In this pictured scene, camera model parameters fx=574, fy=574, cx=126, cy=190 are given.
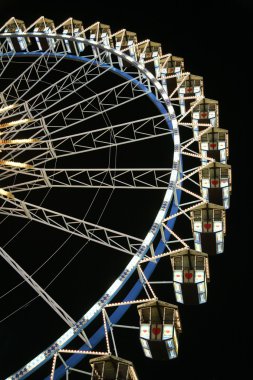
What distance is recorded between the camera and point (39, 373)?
2423 centimetres

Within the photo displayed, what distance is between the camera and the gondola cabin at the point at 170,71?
28.0m

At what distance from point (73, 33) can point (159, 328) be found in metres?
20.3

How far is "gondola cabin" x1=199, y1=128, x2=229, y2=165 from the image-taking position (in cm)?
2369

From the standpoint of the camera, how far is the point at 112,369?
54.2ft

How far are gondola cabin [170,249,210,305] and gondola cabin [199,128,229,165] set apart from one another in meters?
5.92

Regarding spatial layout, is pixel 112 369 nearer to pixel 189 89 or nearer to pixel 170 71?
pixel 189 89

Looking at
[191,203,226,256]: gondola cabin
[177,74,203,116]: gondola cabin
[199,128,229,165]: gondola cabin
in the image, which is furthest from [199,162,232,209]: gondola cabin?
[177,74,203,116]: gondola cabin

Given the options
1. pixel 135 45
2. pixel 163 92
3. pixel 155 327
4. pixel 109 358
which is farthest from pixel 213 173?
pixel 135 45

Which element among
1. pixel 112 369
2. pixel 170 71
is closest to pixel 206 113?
pixel 170 71

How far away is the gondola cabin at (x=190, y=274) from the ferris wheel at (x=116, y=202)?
0.03 metres

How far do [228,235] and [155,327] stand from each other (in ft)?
36.4

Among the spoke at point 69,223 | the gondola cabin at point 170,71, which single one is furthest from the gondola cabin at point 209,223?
the gondola cabin at point 170,71

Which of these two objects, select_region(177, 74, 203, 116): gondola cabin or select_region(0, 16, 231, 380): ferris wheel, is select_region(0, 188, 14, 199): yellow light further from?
select_region(177, 74, 203, 116): gondola cabin

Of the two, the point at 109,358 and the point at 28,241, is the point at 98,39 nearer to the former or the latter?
the point at 28,241
